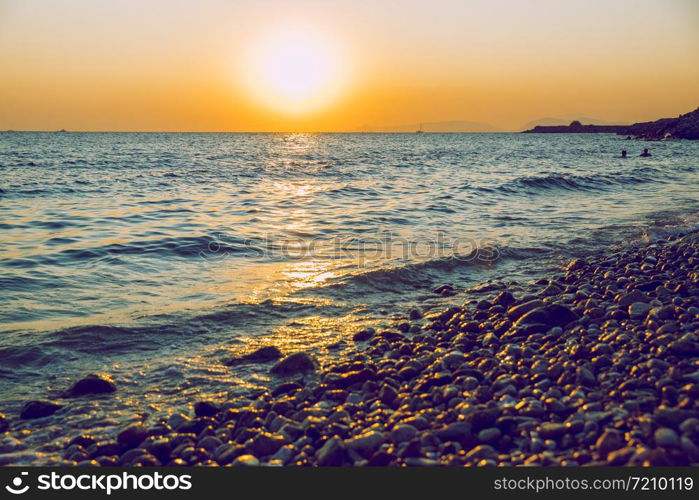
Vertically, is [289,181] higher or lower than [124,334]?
higher

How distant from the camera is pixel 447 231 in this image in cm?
1469

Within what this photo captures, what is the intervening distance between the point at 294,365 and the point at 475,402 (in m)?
2.31

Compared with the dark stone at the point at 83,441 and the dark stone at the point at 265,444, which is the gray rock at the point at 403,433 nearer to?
the dark stone at the point at 265,444

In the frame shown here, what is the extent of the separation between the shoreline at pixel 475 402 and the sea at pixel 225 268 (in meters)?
0.55

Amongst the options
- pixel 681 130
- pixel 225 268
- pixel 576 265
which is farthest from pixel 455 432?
pixel 681 130

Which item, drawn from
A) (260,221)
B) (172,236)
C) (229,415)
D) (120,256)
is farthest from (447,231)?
(229,415)

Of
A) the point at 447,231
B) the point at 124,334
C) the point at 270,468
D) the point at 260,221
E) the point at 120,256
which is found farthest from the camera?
the point at 260,221

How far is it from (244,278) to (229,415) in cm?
547

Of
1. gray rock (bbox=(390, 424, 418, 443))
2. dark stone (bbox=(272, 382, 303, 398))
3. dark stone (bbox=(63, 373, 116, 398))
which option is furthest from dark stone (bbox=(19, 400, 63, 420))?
gray rock (bbox=(390, 424, 418, 443))

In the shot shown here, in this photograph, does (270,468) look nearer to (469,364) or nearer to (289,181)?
(469,364)

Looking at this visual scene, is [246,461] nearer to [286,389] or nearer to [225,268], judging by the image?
[286,389]

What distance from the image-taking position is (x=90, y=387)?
17.9ft

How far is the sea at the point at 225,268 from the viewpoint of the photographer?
19.3ft

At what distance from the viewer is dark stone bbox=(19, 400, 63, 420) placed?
4945 mm
